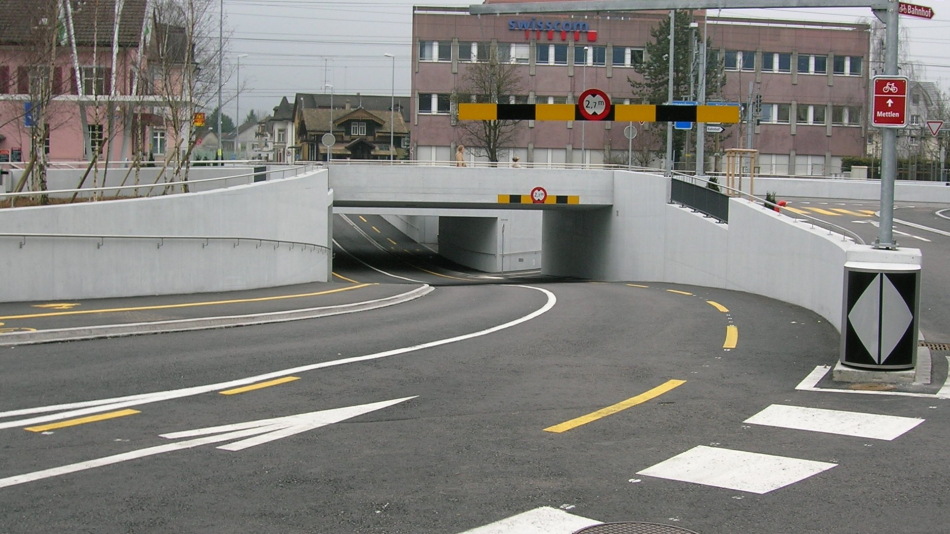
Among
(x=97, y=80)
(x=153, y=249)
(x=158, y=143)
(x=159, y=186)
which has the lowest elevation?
(x=153, y=249)

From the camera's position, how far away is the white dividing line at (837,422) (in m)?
8.38

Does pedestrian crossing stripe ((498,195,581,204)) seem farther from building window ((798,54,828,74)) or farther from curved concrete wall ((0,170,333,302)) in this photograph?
building window ((798,54,828,74))

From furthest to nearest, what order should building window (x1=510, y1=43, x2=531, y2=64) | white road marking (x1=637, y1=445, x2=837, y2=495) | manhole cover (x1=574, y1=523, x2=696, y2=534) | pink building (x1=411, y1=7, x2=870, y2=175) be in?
building window (x1=510, y1=43, x2=531, y2=64) < pink building (x1=411, y1=7, x2=870, y2=175) < white road marking (x1=637, y1=445, x2=837, y2=495) < manhole cover (x1=574, y1=523, x2=696, y2=534)

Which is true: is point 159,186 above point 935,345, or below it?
above

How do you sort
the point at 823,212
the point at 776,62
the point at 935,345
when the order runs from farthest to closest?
the point at 776,62
the point at 823,212
the point at 935,345

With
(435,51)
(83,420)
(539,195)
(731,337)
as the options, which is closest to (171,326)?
(83,420)

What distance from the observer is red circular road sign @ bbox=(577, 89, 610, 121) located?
20172 mm

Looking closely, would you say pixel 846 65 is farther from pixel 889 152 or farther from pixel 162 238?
pixel 889 152

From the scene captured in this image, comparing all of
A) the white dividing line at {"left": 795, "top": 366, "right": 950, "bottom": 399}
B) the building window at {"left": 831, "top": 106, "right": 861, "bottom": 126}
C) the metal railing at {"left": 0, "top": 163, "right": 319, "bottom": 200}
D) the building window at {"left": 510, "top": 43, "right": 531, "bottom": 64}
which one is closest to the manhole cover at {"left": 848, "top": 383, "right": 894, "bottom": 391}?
the white dividing line at {"left": 795, "top": 366, "right": 950, "bottom": 399}

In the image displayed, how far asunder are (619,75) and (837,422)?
6944 centimetres

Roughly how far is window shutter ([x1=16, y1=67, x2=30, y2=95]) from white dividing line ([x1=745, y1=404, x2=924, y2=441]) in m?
23.7

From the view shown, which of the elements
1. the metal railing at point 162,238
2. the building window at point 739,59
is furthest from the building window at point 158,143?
the building window at point 739,59

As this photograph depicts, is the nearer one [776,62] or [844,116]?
[776,62]

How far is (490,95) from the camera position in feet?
221
